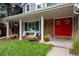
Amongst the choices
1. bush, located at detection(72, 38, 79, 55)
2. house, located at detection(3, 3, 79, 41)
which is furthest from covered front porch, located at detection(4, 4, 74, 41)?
bush, located at detection(72, 38, 79, 55)

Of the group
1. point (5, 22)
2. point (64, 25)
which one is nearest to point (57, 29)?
point (64, 25)

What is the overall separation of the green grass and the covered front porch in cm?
13

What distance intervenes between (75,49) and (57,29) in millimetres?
601

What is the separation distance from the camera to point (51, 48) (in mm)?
5484

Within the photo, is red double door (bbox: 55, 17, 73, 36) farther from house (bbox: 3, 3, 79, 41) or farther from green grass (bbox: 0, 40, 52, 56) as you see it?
green grass (bbox: 0, 40, 52, 56)

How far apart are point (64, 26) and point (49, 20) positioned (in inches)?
11.6

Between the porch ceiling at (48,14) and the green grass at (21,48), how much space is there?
0.42 metres

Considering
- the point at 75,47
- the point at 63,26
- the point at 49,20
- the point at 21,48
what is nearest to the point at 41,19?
the point at 49,20

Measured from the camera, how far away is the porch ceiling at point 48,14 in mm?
5441

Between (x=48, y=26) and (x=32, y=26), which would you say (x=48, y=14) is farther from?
(x=32, y=26)

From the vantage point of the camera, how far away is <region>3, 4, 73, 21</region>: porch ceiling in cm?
544

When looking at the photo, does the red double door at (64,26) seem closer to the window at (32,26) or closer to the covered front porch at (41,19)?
the covered front porch at (41,19)

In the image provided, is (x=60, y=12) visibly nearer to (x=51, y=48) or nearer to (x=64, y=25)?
(x=64, y=25)

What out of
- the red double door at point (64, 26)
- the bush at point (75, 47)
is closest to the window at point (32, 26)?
the red double door at point (64, 26)
